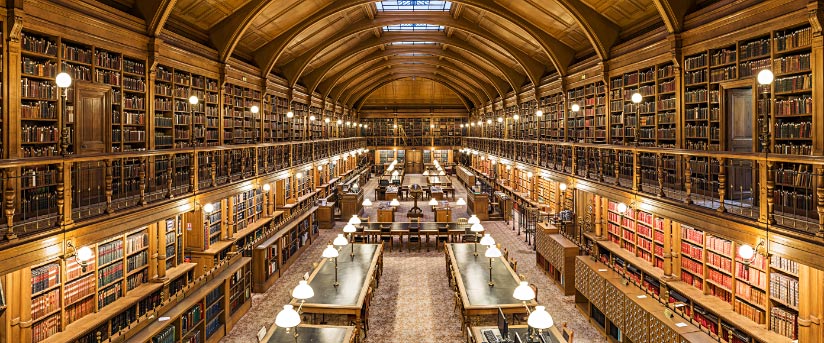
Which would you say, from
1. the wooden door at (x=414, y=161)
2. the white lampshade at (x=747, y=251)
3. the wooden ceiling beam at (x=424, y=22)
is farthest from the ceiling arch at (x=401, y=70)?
the white lampshade at (x=747, y=251)

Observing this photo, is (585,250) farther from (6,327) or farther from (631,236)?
(6,327)

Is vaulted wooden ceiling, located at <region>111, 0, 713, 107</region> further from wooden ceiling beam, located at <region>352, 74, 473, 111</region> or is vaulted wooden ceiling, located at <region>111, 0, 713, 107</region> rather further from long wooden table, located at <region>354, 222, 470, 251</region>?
wooden ceiling beam, located at <region>352, 74, 473, 111</region>

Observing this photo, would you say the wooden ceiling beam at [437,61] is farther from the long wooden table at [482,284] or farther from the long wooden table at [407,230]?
the long wooden table at [482,284]

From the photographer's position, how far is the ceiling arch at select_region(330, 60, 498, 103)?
28844 mm

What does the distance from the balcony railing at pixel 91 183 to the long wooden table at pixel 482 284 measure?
5395mm

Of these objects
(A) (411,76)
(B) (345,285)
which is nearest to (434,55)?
(A) (411,76)

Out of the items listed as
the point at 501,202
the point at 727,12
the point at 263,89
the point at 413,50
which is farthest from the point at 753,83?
the point at 413,50

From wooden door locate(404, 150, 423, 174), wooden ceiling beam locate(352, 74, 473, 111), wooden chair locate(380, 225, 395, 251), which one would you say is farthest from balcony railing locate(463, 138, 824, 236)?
wooden door locate(404, 150, 423, 174)

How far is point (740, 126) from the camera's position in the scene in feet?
27.5

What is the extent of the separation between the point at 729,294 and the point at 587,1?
25.1ft

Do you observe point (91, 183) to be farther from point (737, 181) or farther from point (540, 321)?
point (737, 181)

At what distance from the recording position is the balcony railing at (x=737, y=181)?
5598mm

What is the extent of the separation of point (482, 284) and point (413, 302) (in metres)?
2.52

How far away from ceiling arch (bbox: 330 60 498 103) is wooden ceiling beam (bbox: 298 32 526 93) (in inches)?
249
